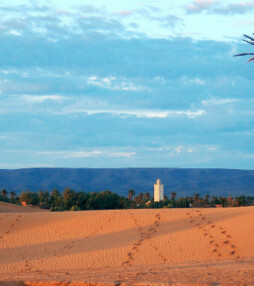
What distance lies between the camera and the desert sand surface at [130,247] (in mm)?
17172

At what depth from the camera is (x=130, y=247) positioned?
24.7 meters

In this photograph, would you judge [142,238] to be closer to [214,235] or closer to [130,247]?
[130,247]

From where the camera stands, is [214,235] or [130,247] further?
[214,235]

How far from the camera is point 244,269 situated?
18391mm

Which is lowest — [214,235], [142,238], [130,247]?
[130,247]

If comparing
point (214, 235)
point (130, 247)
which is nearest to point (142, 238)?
point (130, 247)

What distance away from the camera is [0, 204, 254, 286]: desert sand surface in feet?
56.3

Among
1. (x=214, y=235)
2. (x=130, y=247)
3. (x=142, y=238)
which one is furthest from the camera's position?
(x=142, y=238)

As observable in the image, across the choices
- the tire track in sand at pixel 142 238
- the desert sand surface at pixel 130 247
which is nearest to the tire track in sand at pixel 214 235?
the desert sand surface at pixel 130 247

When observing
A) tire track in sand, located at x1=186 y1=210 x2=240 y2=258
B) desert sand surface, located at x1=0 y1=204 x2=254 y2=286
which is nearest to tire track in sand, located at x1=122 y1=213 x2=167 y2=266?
desert sand surface, located at x1=0 y1=204 x2=254 y2=286

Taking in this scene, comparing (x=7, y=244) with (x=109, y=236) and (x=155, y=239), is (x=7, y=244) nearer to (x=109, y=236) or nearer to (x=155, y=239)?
(x=109, y=236)

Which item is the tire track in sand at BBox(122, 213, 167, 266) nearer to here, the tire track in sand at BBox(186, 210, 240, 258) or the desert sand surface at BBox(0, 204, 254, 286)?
the desert sand surface at BBox(0, 204, 254, 286)

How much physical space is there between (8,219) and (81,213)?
3954 mm

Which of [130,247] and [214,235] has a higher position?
[214,235]
